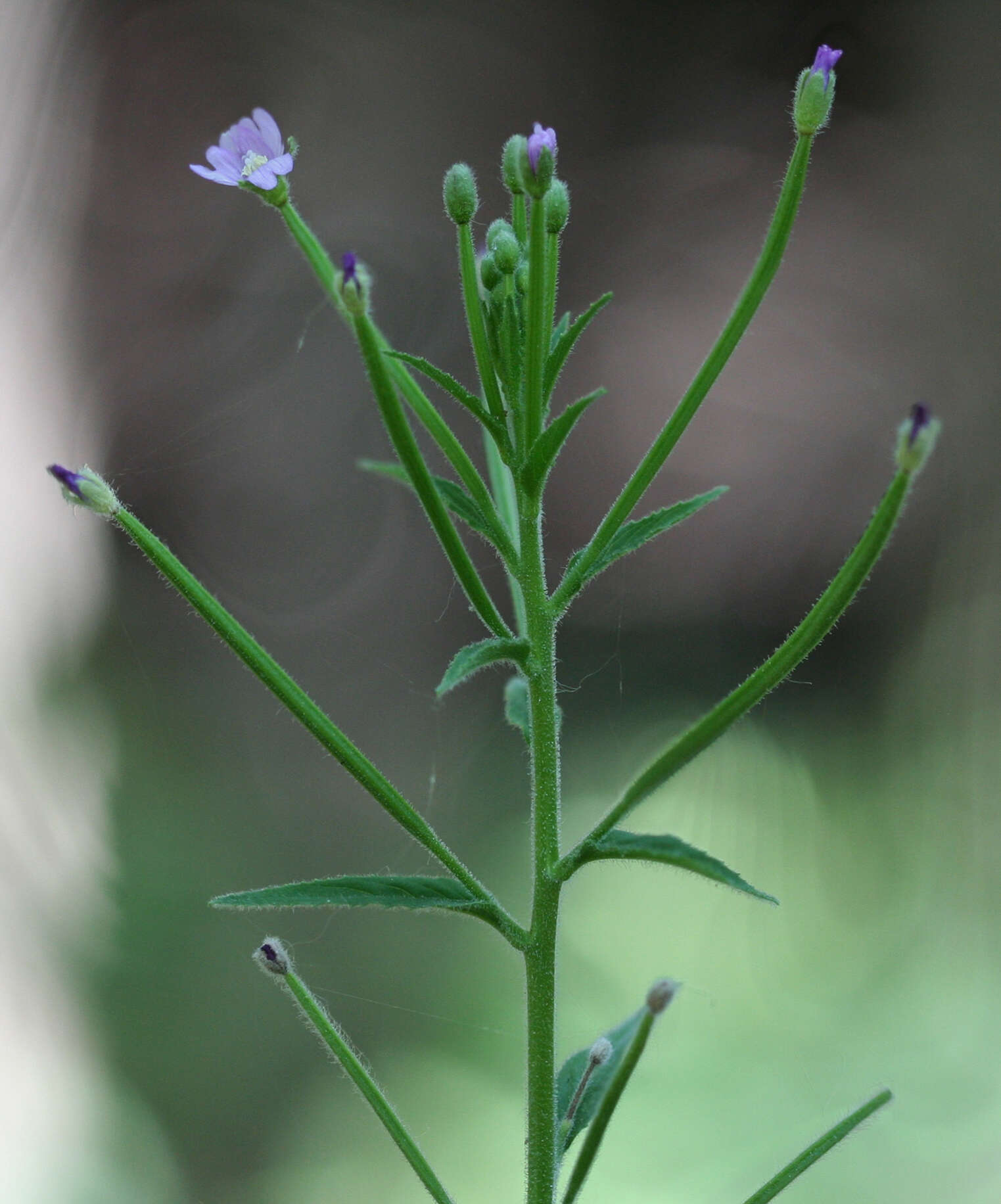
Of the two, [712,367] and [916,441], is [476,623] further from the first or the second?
[916,441]

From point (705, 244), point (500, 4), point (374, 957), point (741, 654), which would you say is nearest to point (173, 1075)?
point (374, 957)

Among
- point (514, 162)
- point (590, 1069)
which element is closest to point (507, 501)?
point (514, 162)

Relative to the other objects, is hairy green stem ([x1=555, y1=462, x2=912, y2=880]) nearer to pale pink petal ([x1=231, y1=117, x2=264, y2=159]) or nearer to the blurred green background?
pale pink petal ([x1=231, y1=117, x2=264, y2=159])

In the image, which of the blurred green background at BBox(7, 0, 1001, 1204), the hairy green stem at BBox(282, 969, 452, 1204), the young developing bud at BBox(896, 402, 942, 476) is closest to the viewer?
the young developing bud at BBox(896, 402, 942, 476)

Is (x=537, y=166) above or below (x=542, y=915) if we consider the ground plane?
above

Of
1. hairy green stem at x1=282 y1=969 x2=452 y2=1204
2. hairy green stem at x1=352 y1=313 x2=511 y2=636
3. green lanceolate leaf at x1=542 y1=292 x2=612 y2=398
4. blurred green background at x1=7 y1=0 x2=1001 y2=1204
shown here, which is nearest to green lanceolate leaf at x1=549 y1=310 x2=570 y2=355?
green lanceolate leaf at x1=542 y1=292 x2=612 y2=398

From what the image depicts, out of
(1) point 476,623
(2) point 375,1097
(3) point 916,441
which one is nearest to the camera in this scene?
(3) point 916,441
